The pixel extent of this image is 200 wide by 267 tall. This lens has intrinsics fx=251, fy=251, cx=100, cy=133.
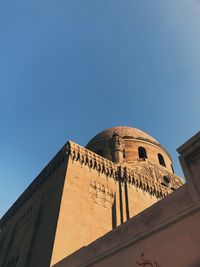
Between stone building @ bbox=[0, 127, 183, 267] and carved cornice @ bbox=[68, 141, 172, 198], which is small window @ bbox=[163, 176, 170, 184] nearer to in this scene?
stone building @ bbox=[0, 127, 183, 267]

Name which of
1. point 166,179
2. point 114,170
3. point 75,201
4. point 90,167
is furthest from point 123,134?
point 75,201

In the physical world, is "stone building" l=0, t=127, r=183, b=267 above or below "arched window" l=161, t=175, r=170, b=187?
below

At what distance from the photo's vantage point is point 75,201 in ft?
42.9

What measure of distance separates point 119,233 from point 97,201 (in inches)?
321

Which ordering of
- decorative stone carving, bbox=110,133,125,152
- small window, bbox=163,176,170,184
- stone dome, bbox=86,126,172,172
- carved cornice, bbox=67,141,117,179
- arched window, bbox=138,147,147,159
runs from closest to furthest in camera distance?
1. carved cornice, bbox=67,141,117,179
2. small window, bbox=163,176,170,184
3. stone dome, bbox=86,126,172,172
4. decorative stone carving, bbox=110,133,125,152
5. arched window, bbox=138,147,147,159

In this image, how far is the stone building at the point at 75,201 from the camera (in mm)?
11727

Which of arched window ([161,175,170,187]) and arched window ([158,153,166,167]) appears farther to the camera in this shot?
arched window ([158,153,166,167])

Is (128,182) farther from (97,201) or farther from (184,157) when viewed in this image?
(184,157)

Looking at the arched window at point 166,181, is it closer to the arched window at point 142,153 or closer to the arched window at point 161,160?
the arched window at point 161,160

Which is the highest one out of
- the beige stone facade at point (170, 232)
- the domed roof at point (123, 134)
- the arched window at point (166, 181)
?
the domed roof at point (123, 134)

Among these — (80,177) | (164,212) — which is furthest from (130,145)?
(164,212)

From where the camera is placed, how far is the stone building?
38.5 ft

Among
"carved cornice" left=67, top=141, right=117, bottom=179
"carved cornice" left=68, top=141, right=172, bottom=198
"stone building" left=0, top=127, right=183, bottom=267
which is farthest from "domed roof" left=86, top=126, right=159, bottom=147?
"carved cornice" left=67, top=141, right=117, bottom=179

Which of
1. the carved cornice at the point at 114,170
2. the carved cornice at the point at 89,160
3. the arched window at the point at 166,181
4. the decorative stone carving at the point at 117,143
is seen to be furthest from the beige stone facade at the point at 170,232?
the decorative stone carving at the point at 117,143
